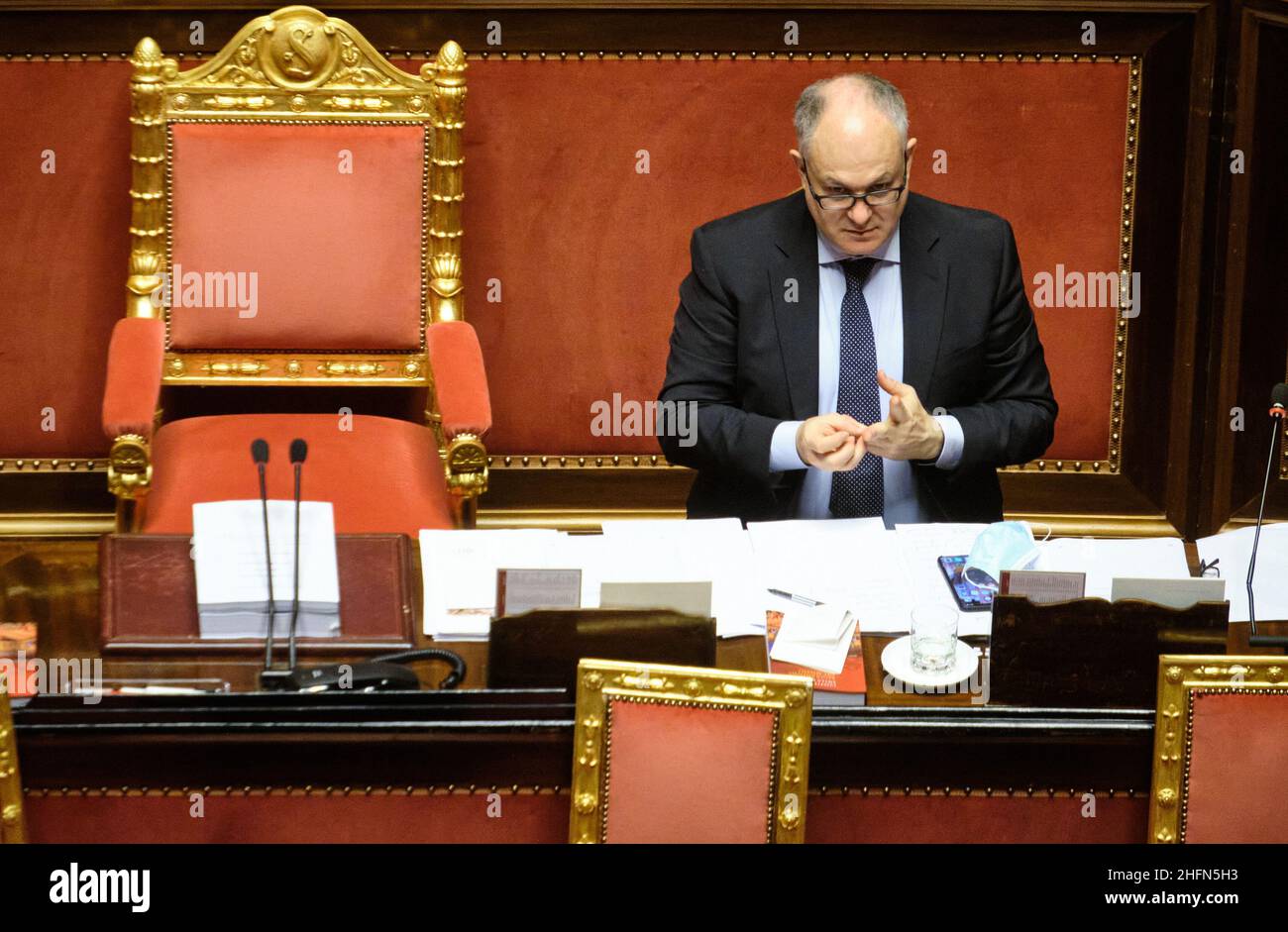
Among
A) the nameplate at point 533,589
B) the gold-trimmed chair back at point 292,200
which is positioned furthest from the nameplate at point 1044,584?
the gold-trimmed chair back at point 292,200

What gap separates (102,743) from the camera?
1.92 meters

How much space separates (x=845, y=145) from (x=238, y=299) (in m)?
1.32

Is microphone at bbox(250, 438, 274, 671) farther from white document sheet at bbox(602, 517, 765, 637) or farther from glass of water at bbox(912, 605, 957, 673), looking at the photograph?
glass of water at bbox(912, 605, 957, 673)

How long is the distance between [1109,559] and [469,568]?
92cm

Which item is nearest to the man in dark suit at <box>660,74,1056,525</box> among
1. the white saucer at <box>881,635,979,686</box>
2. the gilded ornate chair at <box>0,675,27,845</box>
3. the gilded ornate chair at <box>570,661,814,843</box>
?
the white saucer at <box>881,635,979,686</box>

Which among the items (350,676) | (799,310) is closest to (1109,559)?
(799,310)

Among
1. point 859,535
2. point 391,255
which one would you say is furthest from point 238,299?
point 859,535

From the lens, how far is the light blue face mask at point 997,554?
2.32 metres

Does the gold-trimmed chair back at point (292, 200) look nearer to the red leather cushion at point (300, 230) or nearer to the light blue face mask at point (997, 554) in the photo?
the red leather cushion at point (300, 230)

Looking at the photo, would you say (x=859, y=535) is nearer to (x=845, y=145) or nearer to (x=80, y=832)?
(x=845, y=145)

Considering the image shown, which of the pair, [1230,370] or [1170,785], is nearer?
[1170,785]

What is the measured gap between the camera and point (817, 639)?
6.95 ft

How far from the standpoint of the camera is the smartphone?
227 cm

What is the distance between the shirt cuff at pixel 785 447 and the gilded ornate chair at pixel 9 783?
1.22 meters
